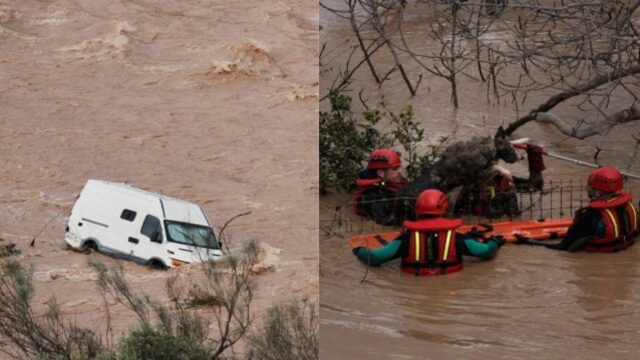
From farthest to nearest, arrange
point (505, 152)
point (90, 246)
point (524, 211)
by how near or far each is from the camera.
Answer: point (90, 246)
point (505, 152)
point (524, 211)

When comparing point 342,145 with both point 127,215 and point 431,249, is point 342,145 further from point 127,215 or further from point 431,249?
point 127,215

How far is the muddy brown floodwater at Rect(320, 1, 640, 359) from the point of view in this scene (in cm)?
866

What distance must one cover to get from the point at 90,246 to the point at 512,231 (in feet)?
19.8

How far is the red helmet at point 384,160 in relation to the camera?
1145 centimetres

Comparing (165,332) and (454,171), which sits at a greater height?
(454,171)

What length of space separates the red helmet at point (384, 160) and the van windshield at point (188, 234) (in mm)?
3697

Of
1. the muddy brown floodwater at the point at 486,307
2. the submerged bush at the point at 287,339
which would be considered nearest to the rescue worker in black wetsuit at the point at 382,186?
the muddy brown floodwater at the point at 486,307

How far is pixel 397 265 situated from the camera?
10.2m

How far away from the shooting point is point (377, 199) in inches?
454

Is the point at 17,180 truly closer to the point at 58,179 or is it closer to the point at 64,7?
the point at 58,179

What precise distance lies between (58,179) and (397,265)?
920cm

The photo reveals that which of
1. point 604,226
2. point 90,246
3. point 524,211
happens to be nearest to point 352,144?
point 524,211

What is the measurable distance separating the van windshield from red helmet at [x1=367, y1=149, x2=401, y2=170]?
3.70 meters

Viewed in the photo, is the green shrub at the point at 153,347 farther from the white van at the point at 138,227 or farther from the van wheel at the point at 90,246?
the van wheel at the point at 90,246
